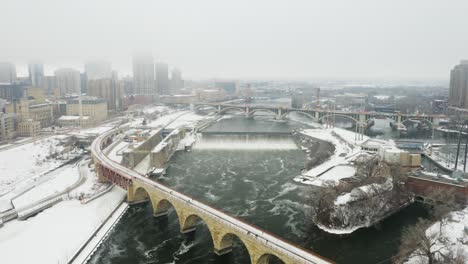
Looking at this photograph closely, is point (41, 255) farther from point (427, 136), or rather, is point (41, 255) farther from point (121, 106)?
point (121, 106)

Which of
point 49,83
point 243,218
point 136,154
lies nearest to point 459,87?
point 136,154

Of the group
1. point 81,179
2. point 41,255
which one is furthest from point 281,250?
point 81,179

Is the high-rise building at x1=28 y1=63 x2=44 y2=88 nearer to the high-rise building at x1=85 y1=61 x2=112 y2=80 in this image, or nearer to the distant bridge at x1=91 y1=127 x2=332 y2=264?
the high-rise building at x1=85 y1=61 x2=112 y2=80

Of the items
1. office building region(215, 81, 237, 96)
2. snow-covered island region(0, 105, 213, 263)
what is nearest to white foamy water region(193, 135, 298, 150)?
snow-covered island region(0, 105, 213, 263)

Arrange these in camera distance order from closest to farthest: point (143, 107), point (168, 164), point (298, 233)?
point (298, 233) → point (168, 164) → point (143, 107)

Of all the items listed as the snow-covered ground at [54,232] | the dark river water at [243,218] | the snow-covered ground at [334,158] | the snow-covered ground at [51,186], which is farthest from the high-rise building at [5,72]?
the snow-covered ground at [54,232]

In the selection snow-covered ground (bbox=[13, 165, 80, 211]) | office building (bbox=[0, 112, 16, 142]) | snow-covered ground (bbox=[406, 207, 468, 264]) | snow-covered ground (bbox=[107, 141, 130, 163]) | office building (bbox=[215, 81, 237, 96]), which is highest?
office building (bbox=[215, 81, 237, 96])
